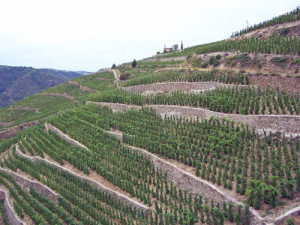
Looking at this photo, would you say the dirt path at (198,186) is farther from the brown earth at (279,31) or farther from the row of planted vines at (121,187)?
the brown earth at (279,31)

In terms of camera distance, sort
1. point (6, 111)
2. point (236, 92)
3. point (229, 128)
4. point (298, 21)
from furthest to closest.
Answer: point (6, 111)
point (298, 21)
point (236, 92)
point (229, 128)

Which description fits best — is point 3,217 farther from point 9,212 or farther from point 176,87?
point 176,87

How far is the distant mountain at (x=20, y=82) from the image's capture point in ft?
384

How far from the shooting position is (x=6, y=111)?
44406mm

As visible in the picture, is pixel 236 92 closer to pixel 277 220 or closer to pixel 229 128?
pixel 229 128

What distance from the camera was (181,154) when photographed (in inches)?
598

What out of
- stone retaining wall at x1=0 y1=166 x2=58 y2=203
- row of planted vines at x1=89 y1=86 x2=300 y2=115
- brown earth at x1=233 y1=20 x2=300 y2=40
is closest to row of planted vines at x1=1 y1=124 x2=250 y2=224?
stone retaining wall at x1=0 y1=166 x2=58 y2=203

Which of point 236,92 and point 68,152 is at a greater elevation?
point 236,92

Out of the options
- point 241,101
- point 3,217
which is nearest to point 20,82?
point 3,217

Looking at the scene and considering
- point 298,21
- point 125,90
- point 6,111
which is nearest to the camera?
point 298,21

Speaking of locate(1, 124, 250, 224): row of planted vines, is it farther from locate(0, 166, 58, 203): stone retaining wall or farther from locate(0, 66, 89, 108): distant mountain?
locate(0, 66, 89, 108): distant mountain

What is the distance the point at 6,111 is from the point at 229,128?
39.9 meters

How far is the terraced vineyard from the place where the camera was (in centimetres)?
1180

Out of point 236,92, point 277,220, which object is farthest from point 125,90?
point 277,220
